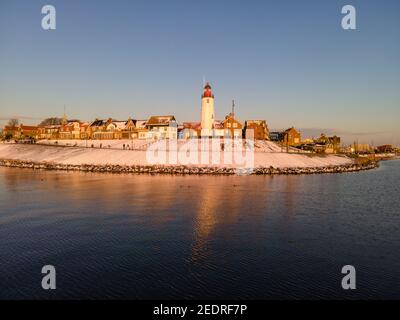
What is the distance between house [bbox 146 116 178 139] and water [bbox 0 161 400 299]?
67.6 metres

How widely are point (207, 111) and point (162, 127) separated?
61.1 feet

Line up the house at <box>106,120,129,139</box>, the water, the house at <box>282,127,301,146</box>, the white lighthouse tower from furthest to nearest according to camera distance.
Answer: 1. the house at <box>282,127,301,146</box>
2. the house at <box>106,120,129,139</box>
3. the white lighthouse tower
4. the water

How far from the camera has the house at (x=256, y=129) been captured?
4523 inches

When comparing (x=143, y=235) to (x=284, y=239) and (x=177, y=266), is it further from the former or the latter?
(x=284, y=239)

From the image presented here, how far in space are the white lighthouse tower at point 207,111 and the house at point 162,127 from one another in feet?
44.9

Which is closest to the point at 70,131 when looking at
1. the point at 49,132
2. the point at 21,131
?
the point at 49,132

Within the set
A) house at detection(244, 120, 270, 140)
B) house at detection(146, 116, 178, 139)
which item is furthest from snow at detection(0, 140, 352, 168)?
house at detection(244, 120, 270, 140)

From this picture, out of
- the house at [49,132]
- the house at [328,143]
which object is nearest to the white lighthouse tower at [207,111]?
the house at [328,143]

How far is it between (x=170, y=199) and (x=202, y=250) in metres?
19.4

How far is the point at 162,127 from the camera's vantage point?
114000 millimetres

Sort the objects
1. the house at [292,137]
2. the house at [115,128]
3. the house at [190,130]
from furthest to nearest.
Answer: the house at [292,137]
the house at [115,128]
the house at [190,130]

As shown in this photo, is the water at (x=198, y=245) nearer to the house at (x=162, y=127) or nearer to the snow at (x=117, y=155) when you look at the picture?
the snow at (x=117, y=155)

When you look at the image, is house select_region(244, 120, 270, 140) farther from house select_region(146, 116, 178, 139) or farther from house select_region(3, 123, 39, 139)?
house select_region(3, 123, 39, 139)

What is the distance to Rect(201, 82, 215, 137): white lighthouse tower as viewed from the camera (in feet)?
337
